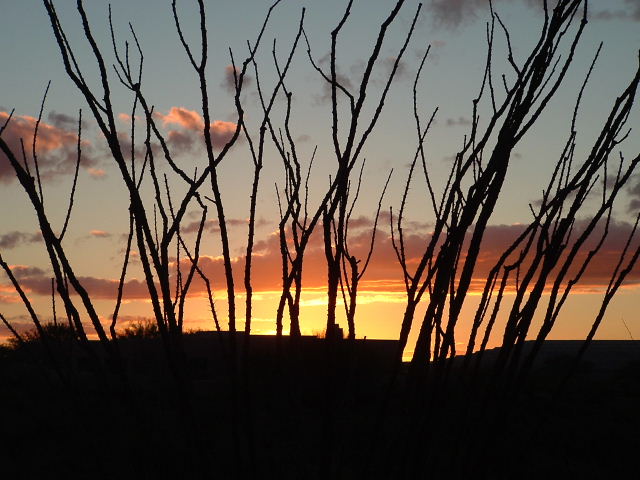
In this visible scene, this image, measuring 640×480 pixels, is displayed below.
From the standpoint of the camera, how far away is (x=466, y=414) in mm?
1179

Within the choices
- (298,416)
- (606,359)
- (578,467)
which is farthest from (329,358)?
(606,359)

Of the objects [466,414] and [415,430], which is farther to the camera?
[466,414]

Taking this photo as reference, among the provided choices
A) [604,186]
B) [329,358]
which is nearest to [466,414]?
[329,358]

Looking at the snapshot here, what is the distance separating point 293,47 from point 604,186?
2.29 feet

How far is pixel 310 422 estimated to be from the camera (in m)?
7.69

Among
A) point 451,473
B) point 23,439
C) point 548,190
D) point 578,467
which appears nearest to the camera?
point 451,473

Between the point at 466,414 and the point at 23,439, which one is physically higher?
the point at 466,414

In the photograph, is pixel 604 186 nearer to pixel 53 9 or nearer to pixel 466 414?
pixel 466 414

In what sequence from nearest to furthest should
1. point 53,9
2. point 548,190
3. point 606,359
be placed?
1. point 53,9
2. point 548,190
3. point 606,359

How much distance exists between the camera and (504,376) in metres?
1.20

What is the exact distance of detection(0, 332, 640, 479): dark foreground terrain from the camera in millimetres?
1077

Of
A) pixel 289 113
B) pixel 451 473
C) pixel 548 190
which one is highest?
pixel 289 113

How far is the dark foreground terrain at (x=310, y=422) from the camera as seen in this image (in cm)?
108

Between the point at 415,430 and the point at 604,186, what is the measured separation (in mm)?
672
